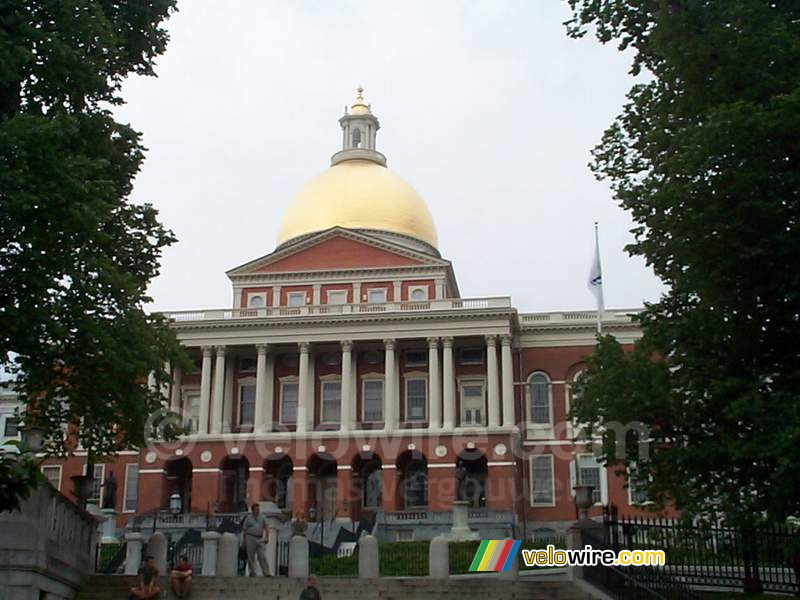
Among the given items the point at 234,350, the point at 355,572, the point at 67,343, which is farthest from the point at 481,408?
the point at 67,343

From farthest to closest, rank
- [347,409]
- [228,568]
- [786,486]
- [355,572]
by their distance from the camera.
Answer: [347,409] → [355,572] → [228,568] → [786,486]

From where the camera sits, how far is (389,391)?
5791 cm

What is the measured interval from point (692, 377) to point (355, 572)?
16.1m

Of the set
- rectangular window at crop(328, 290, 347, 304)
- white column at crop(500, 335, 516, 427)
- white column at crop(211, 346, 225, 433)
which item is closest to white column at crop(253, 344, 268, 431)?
white column at crop(211, 346, 225, 433)

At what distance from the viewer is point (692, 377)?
60.6 ft

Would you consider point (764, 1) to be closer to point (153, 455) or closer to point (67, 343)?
point (67, 343)

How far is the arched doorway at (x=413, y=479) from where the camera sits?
57.4 metres

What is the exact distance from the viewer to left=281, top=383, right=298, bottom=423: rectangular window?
60.5 meters

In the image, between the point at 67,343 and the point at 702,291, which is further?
the point at 67,343

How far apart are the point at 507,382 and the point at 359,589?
1425 inches

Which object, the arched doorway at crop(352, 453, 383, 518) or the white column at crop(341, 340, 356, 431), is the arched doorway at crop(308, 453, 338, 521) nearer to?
the arched doorway at crop(352, 453, 383, 518)

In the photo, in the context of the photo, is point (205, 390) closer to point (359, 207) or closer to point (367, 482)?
point (367, 482)

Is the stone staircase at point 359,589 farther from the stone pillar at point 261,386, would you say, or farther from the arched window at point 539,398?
the arched window at point 539,398

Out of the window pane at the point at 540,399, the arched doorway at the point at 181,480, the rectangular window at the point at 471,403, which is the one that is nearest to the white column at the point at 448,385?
the rectangular window at the point at 471,403
